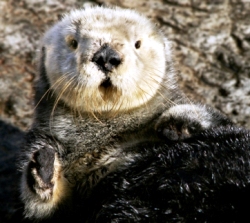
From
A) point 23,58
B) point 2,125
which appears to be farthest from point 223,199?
point 23,58

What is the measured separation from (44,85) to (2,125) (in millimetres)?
1375

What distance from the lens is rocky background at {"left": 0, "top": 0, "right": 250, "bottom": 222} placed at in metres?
6.20

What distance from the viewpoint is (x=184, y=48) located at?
675 cm

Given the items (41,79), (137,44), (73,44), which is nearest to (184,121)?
(137,44)

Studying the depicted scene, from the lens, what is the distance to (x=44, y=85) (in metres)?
4.78

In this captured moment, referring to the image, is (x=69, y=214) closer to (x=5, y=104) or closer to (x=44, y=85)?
(x=44, y=85)

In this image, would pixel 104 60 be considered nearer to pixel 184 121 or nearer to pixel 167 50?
pixel 184 121

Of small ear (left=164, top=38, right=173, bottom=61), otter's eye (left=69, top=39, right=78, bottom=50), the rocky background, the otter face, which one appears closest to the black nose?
the otter face

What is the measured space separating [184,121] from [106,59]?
0.64m

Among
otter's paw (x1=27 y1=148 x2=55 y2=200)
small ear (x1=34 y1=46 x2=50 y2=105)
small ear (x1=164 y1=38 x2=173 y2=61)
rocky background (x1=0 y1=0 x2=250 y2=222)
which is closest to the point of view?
otter's paw (x1=27 y1=148 x2=55 y2=200)

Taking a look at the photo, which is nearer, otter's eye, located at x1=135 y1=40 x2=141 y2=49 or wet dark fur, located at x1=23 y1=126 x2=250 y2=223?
wet dark fur, located at x1=23 y1=126 x2=250 y2=223

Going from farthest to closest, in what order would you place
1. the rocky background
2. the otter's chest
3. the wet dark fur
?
the rocky background, the otter's chest, the wet dark fur

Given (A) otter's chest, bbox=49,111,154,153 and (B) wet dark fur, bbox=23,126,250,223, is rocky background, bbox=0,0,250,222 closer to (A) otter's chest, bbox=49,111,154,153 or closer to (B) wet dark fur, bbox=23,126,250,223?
(A) otter's chest, bbox=49,111,154,153

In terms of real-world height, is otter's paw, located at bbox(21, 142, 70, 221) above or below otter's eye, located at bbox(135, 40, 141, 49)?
below
